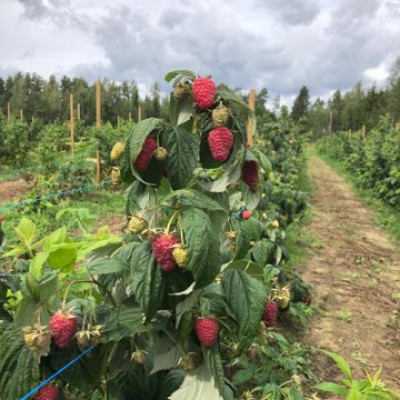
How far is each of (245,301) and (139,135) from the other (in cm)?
56

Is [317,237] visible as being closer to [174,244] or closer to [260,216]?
[260,216]

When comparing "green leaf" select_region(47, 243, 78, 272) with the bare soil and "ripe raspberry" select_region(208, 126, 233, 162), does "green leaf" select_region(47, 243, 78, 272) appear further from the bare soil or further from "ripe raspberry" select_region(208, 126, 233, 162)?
the bare soil

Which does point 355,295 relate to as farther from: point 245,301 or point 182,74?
point 182,74

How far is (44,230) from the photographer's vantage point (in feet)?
19.6

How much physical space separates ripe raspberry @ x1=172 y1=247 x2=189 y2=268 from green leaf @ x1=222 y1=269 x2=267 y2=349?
0.88 feet

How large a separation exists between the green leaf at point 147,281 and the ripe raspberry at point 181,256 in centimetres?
9

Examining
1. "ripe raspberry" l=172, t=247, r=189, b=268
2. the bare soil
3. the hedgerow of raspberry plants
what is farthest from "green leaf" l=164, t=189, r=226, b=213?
the bare soil

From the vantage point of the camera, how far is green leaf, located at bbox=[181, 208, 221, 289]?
1.09m

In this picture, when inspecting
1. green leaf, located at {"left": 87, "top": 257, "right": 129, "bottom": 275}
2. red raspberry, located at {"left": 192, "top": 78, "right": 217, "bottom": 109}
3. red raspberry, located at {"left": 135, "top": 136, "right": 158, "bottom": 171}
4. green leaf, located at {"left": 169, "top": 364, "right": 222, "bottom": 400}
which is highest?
red raspberry, located at {"left": 192, "top": 78, "right": 217, "bottom": 109}

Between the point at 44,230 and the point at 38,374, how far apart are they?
5090 mm

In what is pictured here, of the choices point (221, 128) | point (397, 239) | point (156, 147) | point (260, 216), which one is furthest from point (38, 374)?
point (397, 239)

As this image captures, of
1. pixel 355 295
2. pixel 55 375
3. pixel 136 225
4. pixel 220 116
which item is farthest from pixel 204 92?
pixel 355 295

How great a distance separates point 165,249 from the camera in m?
1.12

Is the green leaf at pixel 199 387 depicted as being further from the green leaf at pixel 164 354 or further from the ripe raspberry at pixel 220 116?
the ripe raspberry at pixel 220 116
